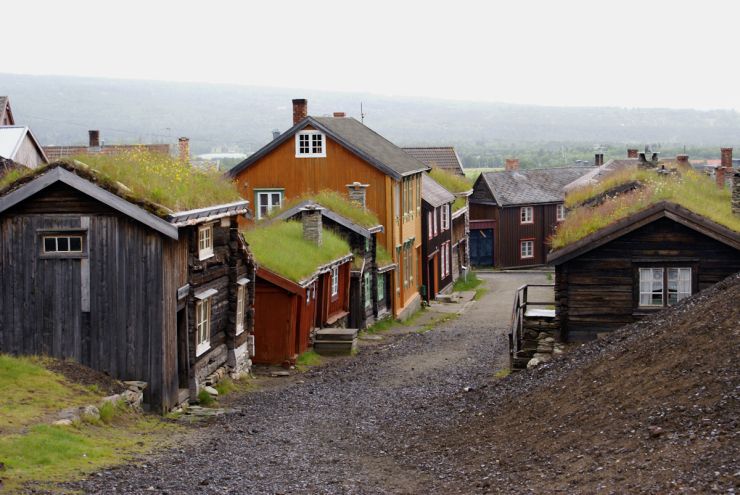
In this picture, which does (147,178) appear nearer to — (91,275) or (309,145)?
(91,275)

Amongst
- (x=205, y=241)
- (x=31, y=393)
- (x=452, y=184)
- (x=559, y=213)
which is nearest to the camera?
(x=31, y=393)

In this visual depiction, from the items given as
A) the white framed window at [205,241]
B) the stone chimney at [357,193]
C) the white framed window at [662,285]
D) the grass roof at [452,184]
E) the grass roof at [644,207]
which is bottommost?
the white framed window at [662,285]

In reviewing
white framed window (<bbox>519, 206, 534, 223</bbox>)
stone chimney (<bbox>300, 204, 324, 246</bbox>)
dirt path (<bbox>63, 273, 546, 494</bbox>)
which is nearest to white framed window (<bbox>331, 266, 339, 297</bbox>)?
stone chimney (<bbox>300, 204, 324, 246</bbox>)

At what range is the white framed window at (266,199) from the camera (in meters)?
46.0

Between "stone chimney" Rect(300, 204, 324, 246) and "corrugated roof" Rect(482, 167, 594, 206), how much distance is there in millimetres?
37031

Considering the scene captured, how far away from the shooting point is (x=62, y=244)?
2116 cm

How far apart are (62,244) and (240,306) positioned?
6.77 m

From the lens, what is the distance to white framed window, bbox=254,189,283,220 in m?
46.0

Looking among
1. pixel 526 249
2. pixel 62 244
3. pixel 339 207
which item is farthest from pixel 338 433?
pixel 526 249

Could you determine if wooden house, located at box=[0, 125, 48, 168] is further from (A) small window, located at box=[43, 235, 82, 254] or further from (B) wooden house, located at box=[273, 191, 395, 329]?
(A) small window, located at box=[43, 235, 82, 254]

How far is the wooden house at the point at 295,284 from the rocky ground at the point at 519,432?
392 cm

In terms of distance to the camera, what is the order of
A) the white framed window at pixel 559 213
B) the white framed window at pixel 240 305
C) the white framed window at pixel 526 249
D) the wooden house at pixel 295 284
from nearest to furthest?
the white framed window at pixel 240 305, the wooden house at pixel 295 284, the white framed window at pixel 526 249, the white framed window at pixel 559 213

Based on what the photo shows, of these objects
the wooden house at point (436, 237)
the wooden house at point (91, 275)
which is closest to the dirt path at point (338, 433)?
the wooden house at point (91, 275)

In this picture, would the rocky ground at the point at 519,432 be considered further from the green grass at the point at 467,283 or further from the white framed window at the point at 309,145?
the green grass at the point at 467,283
